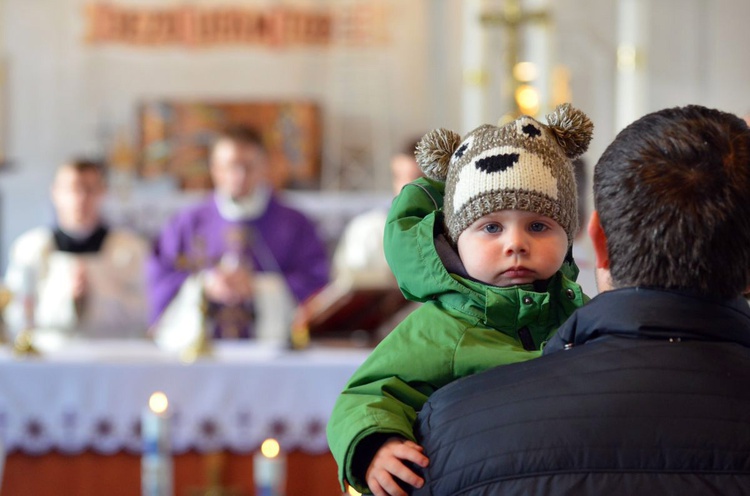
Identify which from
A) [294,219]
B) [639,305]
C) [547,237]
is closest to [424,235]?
[547,237]

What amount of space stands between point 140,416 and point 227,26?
5814 millimetres

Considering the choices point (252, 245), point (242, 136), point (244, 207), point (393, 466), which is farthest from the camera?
point (244, 207)

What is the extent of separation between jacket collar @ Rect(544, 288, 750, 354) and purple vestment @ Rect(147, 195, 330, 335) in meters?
4.50

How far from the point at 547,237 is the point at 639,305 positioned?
34cm

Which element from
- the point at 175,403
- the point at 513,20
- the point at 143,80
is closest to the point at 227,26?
the point at 143,80

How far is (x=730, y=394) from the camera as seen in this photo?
125cm

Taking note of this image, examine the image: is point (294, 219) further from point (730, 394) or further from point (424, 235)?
point (730, 394)

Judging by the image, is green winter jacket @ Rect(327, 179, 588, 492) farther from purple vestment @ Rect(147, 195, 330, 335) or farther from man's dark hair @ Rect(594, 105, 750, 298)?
purple vestment @ Rect(147, 195, 330, 335)

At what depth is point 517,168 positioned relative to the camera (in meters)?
1.63

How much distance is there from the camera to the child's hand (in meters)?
1.33

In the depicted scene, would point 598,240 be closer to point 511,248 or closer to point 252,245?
point 511,248

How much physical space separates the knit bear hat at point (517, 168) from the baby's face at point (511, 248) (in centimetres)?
2

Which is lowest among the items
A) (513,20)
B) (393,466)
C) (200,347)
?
(200,347)

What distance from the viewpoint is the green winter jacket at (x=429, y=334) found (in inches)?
57.8
